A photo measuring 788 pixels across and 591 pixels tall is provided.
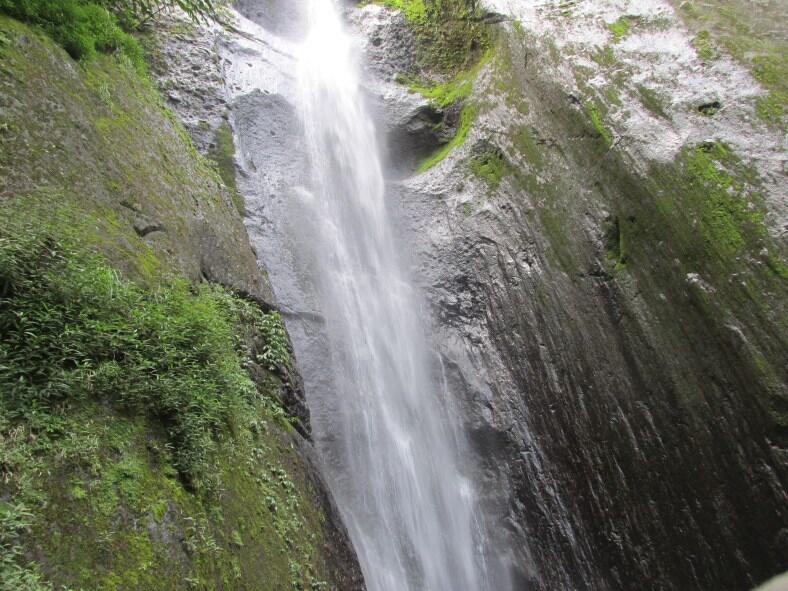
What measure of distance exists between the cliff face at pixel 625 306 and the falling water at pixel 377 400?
1.92 feet

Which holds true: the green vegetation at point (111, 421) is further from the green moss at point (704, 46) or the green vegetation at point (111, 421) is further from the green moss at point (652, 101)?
the green moss at point (704, 46)

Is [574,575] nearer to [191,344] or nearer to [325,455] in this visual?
[325,455]

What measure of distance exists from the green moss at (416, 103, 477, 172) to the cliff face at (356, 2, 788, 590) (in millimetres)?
817

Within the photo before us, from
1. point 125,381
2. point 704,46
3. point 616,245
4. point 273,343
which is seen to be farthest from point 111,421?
point 704,46

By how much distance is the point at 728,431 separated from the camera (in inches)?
270

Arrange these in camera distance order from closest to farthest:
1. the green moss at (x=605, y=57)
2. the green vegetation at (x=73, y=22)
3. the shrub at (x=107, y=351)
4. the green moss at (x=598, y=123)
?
the shrub at (x=107, y=351) < the green vegetation at (x=73, y=22) < the green moss at (x=598, y=123) < the green moss at (x=605, y=57)

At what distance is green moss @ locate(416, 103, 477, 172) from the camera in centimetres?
1120

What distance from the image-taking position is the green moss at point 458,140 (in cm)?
1120

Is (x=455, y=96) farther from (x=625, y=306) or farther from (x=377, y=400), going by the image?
(x=377, y=400)

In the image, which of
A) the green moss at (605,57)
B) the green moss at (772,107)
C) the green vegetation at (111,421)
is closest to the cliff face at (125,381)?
the green vegetation at (111,421)

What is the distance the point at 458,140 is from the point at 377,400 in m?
5.99

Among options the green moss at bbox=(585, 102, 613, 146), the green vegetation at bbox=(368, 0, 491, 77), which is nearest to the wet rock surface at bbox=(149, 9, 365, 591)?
the green vegetation at bbox=(368, 0, 491, 77)

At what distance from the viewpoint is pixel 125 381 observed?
10.3 ft

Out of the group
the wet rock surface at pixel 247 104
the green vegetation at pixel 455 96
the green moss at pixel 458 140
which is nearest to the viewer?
the wet rock surface at pixel 247 104
